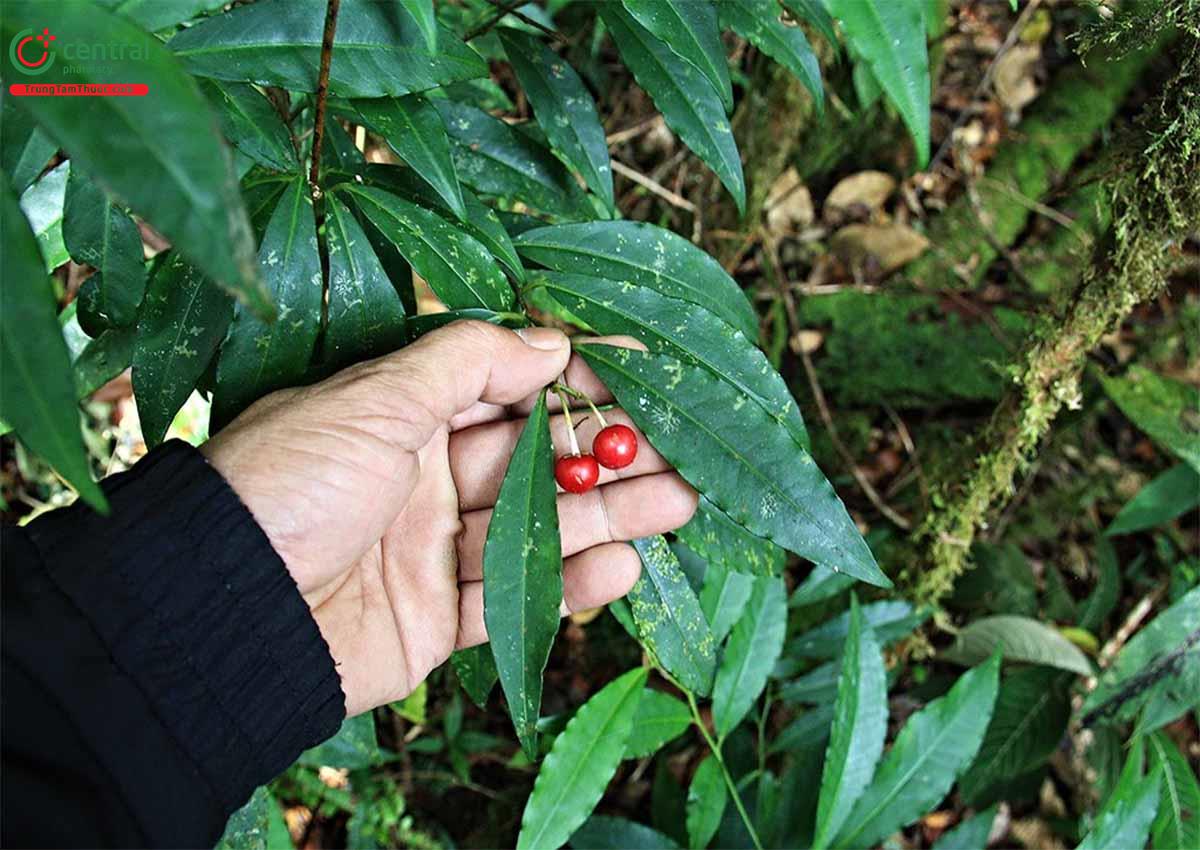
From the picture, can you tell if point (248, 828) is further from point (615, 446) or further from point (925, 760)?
point (925, 760)

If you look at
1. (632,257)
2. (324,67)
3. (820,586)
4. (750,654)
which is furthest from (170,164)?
(820,586)

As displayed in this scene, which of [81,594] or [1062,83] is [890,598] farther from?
[1062,83]

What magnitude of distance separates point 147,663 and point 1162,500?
2.06 metres

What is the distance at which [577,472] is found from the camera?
1.17 meters

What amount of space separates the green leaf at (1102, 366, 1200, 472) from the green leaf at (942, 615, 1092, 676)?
1.53 feet

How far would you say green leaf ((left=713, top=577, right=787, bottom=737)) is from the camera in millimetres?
1566

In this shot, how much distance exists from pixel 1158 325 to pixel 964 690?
1.54m

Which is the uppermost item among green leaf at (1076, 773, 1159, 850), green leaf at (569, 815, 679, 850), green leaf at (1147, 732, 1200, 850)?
green leaf at (1076, 773, 1159, 850)

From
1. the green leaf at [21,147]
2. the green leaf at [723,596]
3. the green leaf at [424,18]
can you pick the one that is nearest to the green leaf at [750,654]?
the green leaf at [723,596]

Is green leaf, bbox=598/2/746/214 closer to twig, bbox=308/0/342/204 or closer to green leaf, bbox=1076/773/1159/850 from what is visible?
twig, bbox=308/0/342/204

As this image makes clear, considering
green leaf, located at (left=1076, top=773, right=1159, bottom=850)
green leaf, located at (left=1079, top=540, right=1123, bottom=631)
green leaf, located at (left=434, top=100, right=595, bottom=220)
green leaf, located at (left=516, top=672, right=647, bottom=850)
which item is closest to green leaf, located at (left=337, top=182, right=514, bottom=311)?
green leaf, located at (left=434, top=100, right=595, bottom=220)

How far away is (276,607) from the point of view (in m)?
A: 1.03

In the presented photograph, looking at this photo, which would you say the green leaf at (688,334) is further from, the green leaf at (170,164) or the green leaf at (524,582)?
the green leaf at (170,164)

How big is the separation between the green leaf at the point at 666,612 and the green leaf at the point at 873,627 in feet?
2.06
